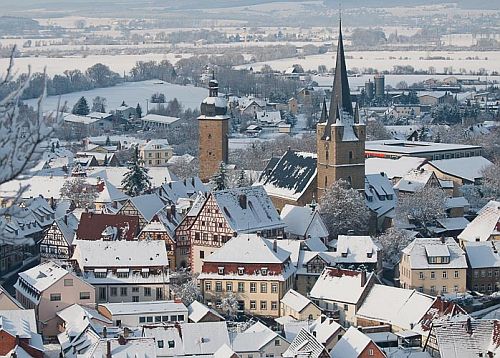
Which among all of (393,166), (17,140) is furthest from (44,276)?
(17,140)

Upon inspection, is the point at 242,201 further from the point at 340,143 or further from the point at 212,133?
the point at 212,133

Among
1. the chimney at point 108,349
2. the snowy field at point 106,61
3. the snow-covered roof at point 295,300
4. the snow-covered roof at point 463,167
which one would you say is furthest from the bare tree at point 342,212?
the snowy field at point 106,61

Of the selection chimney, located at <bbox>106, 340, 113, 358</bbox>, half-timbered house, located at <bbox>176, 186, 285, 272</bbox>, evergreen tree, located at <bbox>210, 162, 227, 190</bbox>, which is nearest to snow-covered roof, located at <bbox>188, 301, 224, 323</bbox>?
chimney, located at <bbox>106, 340, 113, 358</bbox>

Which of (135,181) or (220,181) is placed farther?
(135,181)

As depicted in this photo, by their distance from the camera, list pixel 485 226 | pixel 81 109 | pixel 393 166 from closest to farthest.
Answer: pixel 485 226 < pixel 393 166 < pixel 81 109

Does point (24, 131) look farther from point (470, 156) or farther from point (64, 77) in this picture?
point (64, 77)

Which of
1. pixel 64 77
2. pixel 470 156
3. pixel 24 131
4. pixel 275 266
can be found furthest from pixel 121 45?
pixel 24 131

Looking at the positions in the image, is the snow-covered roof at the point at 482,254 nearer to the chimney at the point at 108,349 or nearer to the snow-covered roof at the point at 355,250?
the snow-covered roof at the point at 355,250
